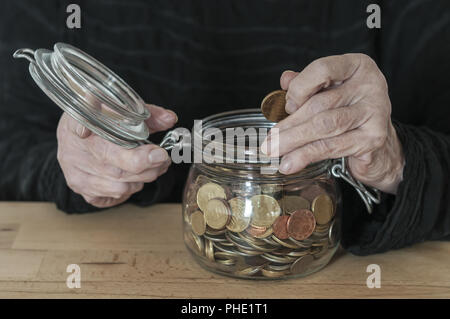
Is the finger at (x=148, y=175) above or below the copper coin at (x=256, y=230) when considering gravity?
above

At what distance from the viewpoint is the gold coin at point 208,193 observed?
2.53 feet

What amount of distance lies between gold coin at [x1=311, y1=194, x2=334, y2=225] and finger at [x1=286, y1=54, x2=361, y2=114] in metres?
0.14

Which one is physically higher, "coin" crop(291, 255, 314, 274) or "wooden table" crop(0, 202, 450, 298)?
"coin" crop(291, 255, 314, 274)

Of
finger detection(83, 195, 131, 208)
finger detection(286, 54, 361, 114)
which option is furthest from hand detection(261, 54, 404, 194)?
finger detection(83, 195, 131, 208)

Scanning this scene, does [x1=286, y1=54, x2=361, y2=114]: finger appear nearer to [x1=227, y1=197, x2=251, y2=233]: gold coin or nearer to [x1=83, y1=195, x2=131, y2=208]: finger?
[x1=227, y1=197, x2=251, y2=233]: gold coin

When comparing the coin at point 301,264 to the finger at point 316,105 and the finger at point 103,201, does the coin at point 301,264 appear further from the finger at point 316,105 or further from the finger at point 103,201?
the finger at point 103,201

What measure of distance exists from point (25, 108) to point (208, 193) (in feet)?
2.52

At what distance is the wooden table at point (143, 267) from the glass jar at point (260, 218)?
0.11 ft

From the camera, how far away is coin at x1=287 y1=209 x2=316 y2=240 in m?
0.74

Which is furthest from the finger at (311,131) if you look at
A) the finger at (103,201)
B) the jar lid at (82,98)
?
the finger at (103,201)

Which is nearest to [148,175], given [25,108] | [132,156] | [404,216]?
[132,156]

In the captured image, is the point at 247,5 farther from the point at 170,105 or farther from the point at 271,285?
the point at 271,285

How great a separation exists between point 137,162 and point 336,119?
31cm

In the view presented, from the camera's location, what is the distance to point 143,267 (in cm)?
85
